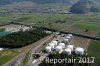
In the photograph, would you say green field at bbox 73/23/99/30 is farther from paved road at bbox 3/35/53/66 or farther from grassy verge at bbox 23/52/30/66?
grassy verge at bbox 23/52/30/66

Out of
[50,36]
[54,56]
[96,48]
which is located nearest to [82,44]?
[96,48]

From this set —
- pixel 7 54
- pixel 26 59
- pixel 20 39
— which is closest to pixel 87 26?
pixel 20 39

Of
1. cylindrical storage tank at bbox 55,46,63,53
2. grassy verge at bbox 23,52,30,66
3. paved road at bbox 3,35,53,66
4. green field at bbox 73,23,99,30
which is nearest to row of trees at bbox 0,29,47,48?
paved road at bbox 3,35,53,66

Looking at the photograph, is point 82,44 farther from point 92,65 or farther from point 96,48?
point 92,65

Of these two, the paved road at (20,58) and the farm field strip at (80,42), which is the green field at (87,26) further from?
the paved road at (20,58)

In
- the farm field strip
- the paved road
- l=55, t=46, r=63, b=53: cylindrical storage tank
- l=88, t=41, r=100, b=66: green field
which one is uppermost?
l=55, t=46, r=63, b=53: cylindrical storage tank

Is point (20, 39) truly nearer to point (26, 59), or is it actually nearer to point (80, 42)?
point (26, 59)
